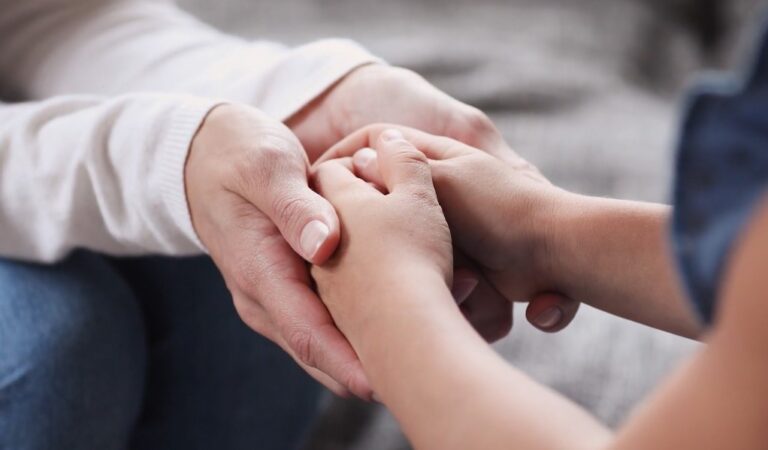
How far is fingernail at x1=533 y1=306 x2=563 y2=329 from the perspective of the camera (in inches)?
25.2

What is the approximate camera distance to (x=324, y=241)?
0.56m

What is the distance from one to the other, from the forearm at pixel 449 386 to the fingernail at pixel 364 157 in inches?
6.8

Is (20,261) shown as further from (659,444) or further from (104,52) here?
(659,444)

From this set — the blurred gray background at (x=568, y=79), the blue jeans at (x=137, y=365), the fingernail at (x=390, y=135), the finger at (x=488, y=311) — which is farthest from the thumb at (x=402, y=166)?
the blurred gray background at (x=568, y=79)

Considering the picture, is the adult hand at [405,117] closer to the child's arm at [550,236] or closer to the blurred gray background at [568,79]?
the child's arm at [550,236]

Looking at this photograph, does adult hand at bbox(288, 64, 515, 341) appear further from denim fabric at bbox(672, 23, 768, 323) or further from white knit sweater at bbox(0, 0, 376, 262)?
denim fabric at bbox(672, 23, 768, 323)

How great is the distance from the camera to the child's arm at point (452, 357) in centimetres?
31

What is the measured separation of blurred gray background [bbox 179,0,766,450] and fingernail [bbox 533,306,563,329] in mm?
265

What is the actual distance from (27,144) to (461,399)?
0.45 meters

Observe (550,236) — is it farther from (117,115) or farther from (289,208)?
(117,115)

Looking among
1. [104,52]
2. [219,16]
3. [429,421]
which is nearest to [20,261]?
[104,52]

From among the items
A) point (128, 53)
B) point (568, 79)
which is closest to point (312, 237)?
point (128, 53)

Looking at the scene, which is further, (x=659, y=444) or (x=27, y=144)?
(x=27, y=144)

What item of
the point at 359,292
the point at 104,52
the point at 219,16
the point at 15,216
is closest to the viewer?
the point at 359,292
